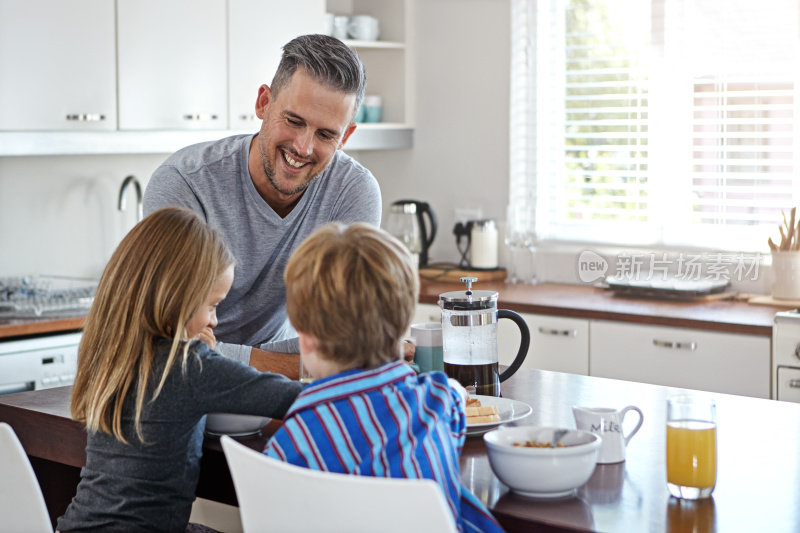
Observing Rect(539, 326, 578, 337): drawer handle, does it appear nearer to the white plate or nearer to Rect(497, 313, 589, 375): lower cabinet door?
Rect(497, 313, 589, 375): lower cabinet door

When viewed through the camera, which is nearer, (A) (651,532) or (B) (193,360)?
(A) (651,532)

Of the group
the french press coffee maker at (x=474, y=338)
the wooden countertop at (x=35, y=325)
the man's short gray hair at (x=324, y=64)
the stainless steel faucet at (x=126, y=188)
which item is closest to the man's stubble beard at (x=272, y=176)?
the man's short gray hair at (x=324, y=64)

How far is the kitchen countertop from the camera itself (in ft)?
10.3

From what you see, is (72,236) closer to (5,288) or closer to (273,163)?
(5,288)

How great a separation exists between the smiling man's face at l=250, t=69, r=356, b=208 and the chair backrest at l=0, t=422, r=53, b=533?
0.88 metres

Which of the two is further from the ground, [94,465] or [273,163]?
[273,163]

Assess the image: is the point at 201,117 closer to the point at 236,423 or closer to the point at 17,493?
the point at 236,423

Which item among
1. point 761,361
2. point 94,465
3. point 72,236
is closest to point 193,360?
point 94,465

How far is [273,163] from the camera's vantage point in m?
2.20

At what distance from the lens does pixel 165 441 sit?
158 cm

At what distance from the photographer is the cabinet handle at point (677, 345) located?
3265 mm

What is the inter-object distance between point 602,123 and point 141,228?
2794 millimetres

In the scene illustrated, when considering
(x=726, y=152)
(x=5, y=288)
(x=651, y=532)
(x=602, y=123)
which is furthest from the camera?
(x=602, y=123)

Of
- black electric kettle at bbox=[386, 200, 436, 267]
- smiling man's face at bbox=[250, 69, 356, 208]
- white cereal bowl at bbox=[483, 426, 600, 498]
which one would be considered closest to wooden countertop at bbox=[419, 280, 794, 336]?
black electric kettle at bbox=[386, 200, 436, 267]
